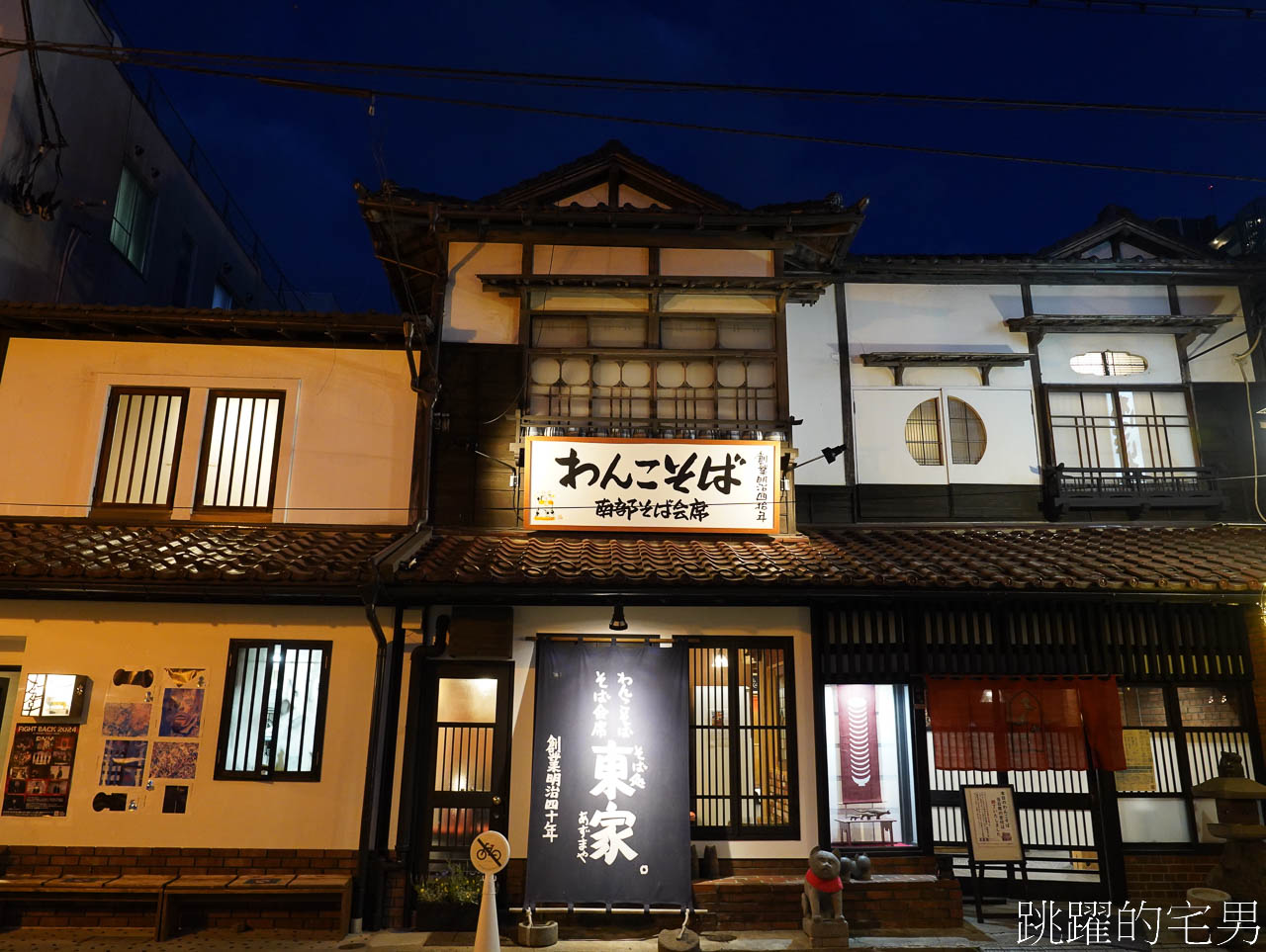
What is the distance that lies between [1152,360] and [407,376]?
12.6 meters

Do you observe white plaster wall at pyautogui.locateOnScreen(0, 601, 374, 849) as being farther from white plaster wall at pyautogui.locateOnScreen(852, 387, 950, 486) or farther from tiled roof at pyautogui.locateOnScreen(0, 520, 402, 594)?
white plaster wall at pyautogui.locateOnScreen(852, 387, 950, 486)

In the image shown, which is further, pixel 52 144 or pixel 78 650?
pixel 52 144

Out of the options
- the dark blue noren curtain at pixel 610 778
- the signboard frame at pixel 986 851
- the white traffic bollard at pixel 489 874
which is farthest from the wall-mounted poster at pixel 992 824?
the white traffic bollard at pixel 489 874

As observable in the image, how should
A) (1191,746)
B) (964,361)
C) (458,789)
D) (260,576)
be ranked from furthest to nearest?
1. (964,361)
2. (1191,746)
3. (458,789)
4. (260,576)

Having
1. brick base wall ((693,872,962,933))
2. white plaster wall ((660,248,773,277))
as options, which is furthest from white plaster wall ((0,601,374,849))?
white plaster wall ((660,248,773,277))

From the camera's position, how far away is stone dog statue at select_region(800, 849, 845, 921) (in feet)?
29.6

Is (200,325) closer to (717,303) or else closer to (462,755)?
(462,755)

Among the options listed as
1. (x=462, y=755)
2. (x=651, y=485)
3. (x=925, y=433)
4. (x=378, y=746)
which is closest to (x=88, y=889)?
(x=378, y=746)

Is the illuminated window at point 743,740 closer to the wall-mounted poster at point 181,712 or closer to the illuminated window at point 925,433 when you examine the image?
the illuminated window at point 925,433

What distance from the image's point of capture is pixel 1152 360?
1360 centimetres

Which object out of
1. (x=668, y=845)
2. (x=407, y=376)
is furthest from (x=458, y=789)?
(x=407, y=376)

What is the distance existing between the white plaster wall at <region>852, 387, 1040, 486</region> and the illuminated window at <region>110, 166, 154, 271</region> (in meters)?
15.3

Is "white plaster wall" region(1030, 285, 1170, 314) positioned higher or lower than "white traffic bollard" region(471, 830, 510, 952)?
higher

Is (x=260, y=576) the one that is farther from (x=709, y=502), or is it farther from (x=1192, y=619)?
(x=1192, y=619)
